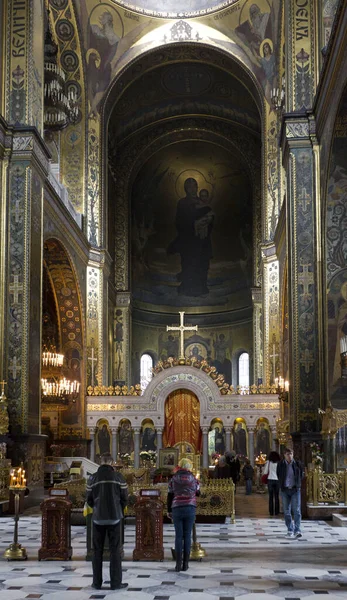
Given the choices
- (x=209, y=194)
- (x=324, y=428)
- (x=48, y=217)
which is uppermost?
(x=209, y=194)

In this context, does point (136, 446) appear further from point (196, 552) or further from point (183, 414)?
point (196, 552)

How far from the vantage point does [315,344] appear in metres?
18.9

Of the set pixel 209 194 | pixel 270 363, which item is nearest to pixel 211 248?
pixel 209 194

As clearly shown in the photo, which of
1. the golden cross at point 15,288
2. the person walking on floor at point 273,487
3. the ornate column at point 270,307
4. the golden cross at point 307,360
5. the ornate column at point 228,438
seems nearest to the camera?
the person walking on floor at point 273,487

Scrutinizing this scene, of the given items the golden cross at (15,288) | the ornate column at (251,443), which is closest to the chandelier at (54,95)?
the golden cross at (15,288)

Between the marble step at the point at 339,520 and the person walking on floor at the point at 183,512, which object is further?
the marble step at the point at 339,520

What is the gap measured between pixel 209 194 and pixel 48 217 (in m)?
19.4

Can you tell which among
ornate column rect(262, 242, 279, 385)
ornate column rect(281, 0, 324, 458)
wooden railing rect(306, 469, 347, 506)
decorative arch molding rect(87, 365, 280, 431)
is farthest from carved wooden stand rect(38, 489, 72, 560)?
ornate column rect(262, 242, 279, 385)

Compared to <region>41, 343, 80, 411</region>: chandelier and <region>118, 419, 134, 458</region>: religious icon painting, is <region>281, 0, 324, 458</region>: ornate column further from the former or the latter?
<region>118, 419, 134, 458</region>: religious icon painting

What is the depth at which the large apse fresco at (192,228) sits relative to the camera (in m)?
40.6

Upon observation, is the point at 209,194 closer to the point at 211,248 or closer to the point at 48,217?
the point at 211,248

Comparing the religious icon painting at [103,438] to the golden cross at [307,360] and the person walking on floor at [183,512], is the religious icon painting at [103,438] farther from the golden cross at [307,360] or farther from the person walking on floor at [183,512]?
the person walking on floor at [183,512]

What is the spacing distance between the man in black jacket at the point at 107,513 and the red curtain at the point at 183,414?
19336mm

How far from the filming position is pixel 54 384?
2652cm
